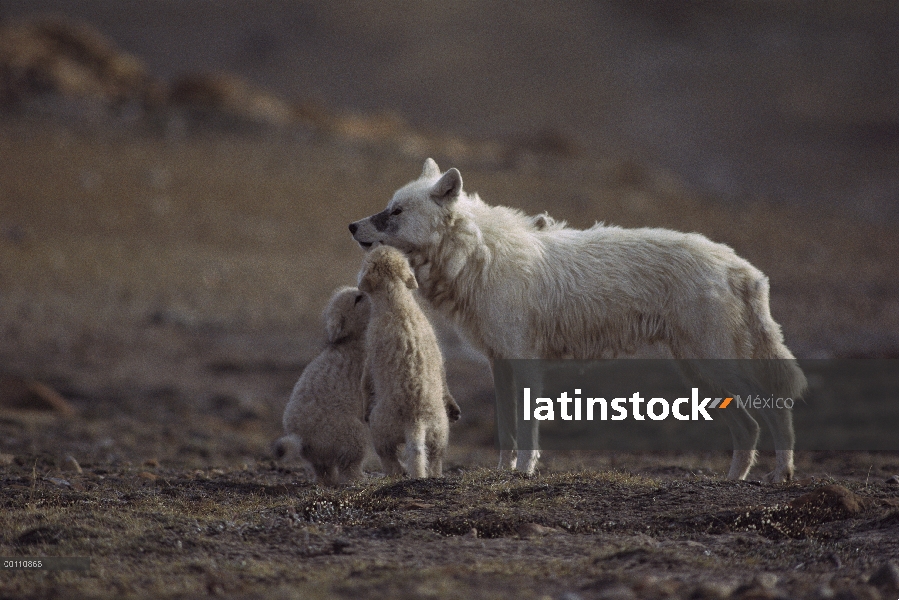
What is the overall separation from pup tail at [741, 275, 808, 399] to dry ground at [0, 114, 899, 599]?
97 centimetres

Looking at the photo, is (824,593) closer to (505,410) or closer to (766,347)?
(505,410)

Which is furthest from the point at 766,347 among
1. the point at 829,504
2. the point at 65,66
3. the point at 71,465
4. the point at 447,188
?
the point at 65,66

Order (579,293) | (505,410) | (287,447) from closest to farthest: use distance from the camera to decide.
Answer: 1. (287,447)
2. (505,410)
3. (579,293)

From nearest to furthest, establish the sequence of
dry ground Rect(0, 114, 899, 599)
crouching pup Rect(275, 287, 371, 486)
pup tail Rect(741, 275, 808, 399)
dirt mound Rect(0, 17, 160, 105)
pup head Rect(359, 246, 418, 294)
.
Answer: dry ground Rect(0, 114, 899, 599)
pup head Rect(359, 246, 418, 294)
crouching pup Rect(275, 287, 371, 486)
pup tail Rect(741, 275, 808, 399)
dirt mound Rect(0, 17, 160, 105)

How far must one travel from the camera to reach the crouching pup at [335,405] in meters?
7.56

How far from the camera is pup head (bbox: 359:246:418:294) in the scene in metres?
7.43

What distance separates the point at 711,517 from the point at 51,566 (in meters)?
3.99

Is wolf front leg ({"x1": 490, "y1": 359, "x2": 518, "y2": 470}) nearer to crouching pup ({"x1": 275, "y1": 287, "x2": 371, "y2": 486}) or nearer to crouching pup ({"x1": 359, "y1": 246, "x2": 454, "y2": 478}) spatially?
crouching pup ({"x1": 359, "y1": 246, "x2": 454, "y2": 478})

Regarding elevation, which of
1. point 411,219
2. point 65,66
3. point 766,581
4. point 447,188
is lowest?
point 766,581

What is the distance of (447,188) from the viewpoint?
8.16 metres

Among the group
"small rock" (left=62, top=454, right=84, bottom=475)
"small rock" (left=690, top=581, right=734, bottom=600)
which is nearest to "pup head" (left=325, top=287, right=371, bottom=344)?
"small rock" (left=62, top=454, right=84, bottom=475)

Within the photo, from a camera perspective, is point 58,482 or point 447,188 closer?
point 58,482

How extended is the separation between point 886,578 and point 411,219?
458 centimetres

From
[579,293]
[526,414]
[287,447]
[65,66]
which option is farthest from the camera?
[65,66]
